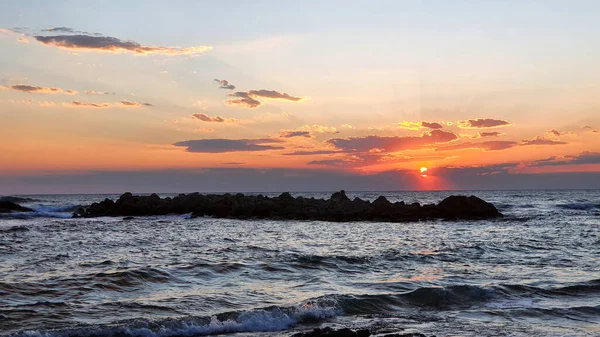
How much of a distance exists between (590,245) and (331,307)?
16792 mm

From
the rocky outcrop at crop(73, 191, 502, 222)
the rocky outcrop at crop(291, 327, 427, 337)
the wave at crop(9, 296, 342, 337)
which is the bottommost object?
the wave at crop(9, 296, 342, 337)

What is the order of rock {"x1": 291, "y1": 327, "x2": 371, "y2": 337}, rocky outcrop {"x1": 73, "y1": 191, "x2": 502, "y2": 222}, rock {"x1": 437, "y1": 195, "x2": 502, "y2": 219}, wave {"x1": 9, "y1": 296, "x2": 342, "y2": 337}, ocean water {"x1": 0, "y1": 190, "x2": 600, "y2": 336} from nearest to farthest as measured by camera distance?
rock {"x1": 291, "y1": 327, "x2": 371, "y2": 337} < wave {"x1": 9, "y1": 296, "x2": 342, "y2": 337} < ocean water {"x1": 0, "y1": 190, "x2": 600, "y2": 336} < rocky outcrop {"x1": 73, "y1": 191, "x2": 502, "y2": 222} < rock {"x1": 437, "y1": 195, "x2": 502, "y2": 219}

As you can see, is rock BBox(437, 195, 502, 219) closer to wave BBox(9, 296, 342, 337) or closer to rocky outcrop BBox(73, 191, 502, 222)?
rocky outcrop BBox(73, 191, 502, 222)

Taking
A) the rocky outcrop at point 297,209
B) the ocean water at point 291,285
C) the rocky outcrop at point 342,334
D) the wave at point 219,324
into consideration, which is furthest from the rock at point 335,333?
the rocky outcrop at point 297,209

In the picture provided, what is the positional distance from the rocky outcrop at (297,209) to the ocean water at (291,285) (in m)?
15.3

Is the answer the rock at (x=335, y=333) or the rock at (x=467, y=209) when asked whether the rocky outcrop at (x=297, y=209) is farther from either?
the rock at (x=335, y=333)

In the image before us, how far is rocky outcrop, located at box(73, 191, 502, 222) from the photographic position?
41719 millimetres

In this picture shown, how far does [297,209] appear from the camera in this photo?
43.8 metres

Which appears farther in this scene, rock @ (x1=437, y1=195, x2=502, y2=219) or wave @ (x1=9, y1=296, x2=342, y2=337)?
rock @ (x1=437, y1=195, x2=502, y2=219)

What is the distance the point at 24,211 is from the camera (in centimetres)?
5266

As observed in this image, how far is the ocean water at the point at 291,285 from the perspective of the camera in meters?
11.0

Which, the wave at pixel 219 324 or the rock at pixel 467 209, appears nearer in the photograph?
the wave at pixel 219 324

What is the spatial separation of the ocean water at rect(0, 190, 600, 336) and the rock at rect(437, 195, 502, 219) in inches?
626

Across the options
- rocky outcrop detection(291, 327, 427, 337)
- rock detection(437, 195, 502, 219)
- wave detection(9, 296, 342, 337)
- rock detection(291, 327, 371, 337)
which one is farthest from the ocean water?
rock detection(437, 195, 502, 219)
